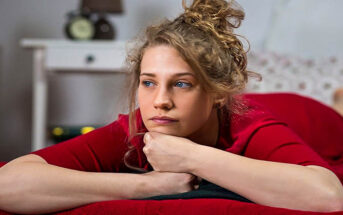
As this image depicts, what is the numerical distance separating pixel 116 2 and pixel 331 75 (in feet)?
4.25

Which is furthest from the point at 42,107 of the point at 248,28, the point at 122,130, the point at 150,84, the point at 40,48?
Result: the point at 150,84

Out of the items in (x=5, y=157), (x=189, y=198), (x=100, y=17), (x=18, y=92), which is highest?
(x=100, y=17)

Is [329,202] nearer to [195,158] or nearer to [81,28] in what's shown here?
[195,158]

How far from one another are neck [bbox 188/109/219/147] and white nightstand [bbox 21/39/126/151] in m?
1.54

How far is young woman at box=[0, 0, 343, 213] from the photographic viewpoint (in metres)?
0.98

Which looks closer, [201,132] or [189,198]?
[189,198]

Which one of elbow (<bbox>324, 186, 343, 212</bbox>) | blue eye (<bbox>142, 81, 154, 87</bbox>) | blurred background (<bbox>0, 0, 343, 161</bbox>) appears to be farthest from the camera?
blurred background (<bbox>0, 0, 343, 161</bbox>)

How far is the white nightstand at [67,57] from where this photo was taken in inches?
107

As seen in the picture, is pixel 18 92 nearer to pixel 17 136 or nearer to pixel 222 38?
pixel 17 136

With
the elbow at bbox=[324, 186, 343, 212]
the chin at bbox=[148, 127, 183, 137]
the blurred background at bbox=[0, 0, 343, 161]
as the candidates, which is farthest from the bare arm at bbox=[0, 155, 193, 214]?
the blurred background at bbox=[0, 0, 343, 161]

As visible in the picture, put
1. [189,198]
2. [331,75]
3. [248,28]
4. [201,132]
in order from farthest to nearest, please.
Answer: [248,28] → [331,75] → [201,132] → [189,198]

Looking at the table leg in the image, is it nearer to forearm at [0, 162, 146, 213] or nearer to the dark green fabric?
forearm at [0, 162, 146, 213]

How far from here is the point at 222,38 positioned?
1.08 metres

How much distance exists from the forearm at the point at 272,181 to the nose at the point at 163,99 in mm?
129
